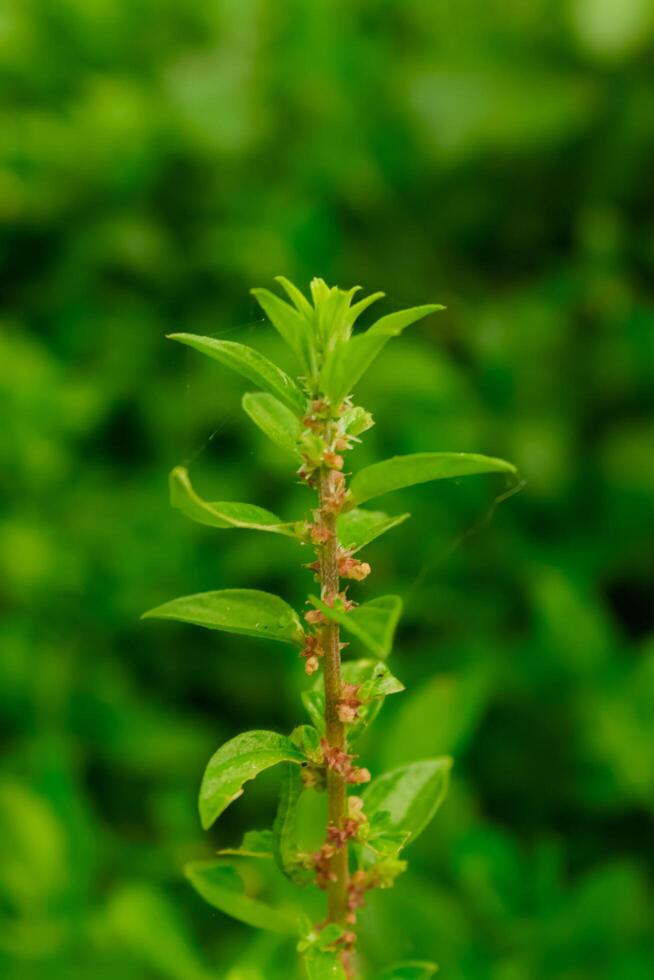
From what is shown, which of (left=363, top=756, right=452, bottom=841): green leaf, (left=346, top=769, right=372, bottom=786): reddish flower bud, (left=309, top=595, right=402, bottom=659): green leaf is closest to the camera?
(left=309, top=595, right=402, bottom=659): green leaf

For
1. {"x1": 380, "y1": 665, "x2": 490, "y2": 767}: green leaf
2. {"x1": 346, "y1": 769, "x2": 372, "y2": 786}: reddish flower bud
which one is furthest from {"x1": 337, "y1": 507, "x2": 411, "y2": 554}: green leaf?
{"x1": 380, "y1": 665, "x2": 490, "y2": 767}: green leaf

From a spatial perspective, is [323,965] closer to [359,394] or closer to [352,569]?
[352,569]

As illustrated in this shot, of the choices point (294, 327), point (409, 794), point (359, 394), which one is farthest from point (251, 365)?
point (359, 394)

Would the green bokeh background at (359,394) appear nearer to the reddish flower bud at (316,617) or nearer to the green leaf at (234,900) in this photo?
the green leaf at (234,900)

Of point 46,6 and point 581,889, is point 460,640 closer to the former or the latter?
point 581,889

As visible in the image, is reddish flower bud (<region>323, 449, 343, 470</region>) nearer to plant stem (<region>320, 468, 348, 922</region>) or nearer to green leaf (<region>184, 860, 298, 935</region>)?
plant stem (<region>320, 468, 348, 922</region>)

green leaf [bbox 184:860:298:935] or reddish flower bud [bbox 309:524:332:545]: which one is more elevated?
reddish flower bud [bbox 309:524:332:545]

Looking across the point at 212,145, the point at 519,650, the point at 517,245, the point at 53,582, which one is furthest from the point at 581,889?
the point at 212,145
